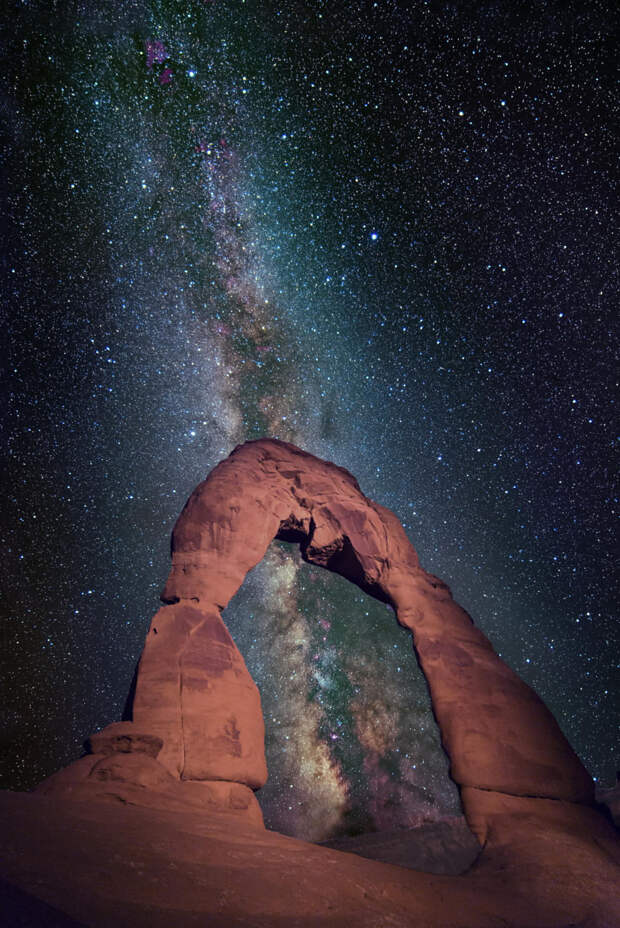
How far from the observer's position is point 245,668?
5.73 metres

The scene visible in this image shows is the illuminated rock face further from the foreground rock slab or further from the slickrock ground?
the foreground rock slab

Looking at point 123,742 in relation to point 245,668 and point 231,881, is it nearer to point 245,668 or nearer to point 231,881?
point 245,668

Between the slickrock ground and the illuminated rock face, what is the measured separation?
2 centimetres

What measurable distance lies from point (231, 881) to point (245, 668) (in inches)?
134

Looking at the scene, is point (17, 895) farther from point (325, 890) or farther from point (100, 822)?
point (325, 890)

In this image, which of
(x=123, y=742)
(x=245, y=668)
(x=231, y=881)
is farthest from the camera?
(x=245, y=668)

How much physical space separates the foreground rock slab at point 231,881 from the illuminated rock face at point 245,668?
1.07m

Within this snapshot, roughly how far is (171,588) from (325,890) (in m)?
4.33

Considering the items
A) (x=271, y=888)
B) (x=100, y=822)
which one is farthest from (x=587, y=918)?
(x=100, y=822)

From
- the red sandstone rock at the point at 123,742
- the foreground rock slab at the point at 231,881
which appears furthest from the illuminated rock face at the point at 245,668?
the foreground rock slab at the point at 231,881

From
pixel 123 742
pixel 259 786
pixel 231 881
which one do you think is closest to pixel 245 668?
pixel 259 786

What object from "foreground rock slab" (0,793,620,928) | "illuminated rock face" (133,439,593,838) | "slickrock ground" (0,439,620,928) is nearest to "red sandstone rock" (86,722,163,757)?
"slickrock ground" (0,439,620,928)

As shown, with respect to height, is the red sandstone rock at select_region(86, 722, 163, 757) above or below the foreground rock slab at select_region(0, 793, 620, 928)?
above

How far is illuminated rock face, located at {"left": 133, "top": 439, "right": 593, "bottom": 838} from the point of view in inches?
198
